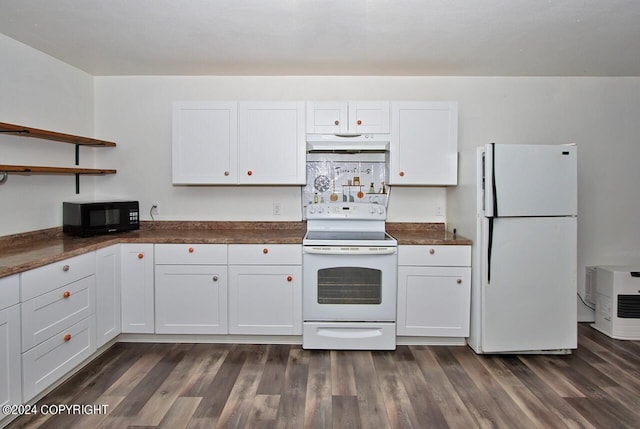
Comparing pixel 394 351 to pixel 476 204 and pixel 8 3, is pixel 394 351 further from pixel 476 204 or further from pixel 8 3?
pixel 8 3

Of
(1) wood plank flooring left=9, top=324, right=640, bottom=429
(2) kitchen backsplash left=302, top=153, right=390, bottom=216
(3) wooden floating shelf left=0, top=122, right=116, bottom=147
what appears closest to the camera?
(1) wood plank flooring left=9, top=324, right=640, bottom=429

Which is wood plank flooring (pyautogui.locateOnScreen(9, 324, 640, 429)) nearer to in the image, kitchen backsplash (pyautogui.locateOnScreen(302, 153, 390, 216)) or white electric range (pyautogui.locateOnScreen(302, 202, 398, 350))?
white electric range (pyautogui.locateOnScreen(302, 202, 398, 350))

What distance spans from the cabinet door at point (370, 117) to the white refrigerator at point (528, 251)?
2.71 feet

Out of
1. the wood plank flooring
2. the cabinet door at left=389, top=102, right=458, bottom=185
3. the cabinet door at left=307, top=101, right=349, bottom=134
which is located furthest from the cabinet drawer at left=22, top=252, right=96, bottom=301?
the cabinet door at left=389, top=102, right=458, bottom=185

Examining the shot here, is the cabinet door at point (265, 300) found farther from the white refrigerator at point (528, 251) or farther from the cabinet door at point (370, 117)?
the white refrigerator at point (528, 251)

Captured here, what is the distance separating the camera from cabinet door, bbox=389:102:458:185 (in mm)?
3123

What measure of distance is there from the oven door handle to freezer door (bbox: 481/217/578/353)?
74 cm

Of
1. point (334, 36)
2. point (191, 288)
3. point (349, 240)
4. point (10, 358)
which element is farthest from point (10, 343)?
point (334, 36)

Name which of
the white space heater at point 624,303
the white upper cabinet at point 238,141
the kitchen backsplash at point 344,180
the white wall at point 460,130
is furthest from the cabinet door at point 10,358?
the white space heater at point 624,303

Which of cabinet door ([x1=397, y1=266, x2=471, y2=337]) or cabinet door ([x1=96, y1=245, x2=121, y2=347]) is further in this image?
cabinet door ([x1=397, y1=266, x2=471, y2=337])

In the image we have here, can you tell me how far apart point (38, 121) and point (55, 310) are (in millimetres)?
1591

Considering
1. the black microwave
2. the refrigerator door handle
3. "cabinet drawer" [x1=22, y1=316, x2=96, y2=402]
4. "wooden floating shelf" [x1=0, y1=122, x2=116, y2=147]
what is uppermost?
"wooden floating shelf" [x1=0, y1=122, x2=116, y2=147]

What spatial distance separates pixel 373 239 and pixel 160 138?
2.22 metres

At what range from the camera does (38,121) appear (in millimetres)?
2893
